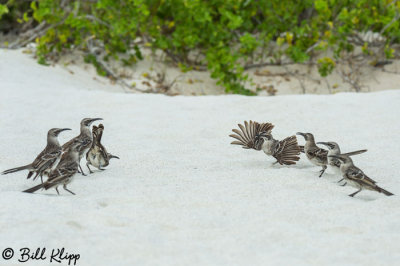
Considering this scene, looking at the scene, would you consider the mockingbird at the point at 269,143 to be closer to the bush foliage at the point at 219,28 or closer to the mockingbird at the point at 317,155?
the mockingbird at the point at 317,155

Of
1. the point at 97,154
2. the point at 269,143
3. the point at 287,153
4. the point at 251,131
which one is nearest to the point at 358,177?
the point at 287,153

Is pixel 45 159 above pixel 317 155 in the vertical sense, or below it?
below

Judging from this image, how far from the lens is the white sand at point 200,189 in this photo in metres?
3.90

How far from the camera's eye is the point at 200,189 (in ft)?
17.1

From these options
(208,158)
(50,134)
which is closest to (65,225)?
(50,134)

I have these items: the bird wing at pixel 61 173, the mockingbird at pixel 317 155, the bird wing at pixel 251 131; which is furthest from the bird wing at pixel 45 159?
the mockingbird at pixel 317 155

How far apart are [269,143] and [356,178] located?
51.1 inches

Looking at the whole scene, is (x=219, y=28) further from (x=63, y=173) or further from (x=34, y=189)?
(x=34, y=189)

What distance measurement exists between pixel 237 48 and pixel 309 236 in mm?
9601

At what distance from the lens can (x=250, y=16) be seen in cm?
1248

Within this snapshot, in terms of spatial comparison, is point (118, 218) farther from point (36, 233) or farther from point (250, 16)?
point (250, 16)

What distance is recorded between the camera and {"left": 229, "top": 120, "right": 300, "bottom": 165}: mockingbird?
238 inches

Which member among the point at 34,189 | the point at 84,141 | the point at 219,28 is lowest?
the point at 34,189

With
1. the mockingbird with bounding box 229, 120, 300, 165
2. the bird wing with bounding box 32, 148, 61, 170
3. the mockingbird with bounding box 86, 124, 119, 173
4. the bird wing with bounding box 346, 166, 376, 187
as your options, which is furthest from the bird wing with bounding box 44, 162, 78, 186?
the bird wing with bounding box 346, 166, 376, 187
